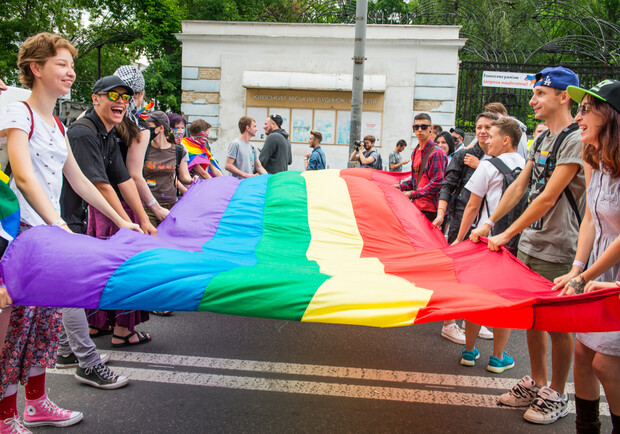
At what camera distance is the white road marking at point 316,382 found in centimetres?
378

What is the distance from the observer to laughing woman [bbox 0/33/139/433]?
2867mm

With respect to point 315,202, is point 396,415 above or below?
Result: below

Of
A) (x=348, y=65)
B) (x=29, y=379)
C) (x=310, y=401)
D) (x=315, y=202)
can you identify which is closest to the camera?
(x=29, y=379)

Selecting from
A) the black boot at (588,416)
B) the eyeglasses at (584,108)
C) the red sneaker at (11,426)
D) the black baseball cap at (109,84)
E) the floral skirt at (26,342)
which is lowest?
the red sneaker at (11,426)

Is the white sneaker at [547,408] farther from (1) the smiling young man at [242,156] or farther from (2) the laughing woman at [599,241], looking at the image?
(1) the smiling young man at [242,156]

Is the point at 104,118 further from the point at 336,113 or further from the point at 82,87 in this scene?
the point at 82,87

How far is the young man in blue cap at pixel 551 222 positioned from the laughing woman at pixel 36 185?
2.86 meters

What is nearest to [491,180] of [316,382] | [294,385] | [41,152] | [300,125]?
Answer: [316,382]

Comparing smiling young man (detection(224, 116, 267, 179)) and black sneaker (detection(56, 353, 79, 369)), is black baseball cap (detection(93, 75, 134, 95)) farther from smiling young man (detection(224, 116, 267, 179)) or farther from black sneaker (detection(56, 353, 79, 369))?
smiling young man (detection(224, 116, 267, 179))

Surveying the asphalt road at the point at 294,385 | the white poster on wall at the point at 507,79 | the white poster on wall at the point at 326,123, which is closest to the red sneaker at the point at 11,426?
→ the asphalt road at the point at 294,385

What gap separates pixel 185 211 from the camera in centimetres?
445

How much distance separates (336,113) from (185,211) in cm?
1158

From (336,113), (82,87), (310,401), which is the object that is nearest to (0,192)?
(310,401)

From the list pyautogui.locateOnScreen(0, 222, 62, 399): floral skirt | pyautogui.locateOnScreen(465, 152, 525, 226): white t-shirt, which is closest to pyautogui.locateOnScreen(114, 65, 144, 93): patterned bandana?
pyautogui.locateOnScreen(0, 222, 62, 399): floral skirt
